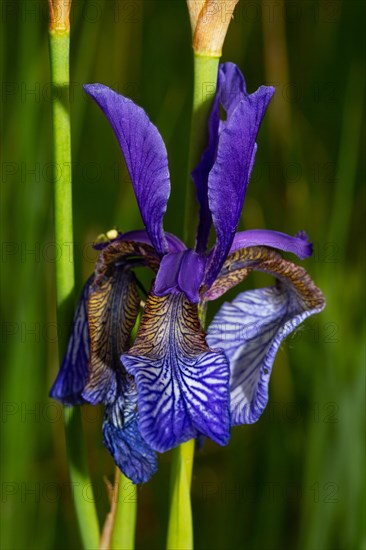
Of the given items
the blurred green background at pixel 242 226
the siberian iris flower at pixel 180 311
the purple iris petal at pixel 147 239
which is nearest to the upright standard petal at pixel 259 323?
the siberian iris flower at pixel 180 311

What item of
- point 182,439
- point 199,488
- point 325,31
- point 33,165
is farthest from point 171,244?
point 325,31

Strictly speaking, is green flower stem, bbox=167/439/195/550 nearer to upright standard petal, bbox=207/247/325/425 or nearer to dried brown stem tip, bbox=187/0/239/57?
upright standard petal, bbox=207/247/325/425

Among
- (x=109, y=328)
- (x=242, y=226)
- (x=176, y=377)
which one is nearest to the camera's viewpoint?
(x=176, y=377)

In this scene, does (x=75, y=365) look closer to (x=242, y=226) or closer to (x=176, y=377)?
(x=176, y=377)

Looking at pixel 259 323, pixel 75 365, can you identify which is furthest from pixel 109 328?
pixel 259 323

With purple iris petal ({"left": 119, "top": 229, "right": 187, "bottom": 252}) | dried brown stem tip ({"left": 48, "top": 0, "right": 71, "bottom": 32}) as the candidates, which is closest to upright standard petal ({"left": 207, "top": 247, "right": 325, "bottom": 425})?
purple iris petal ({"left": 119, "top": 229, "right": 187, "bottom": 252})
